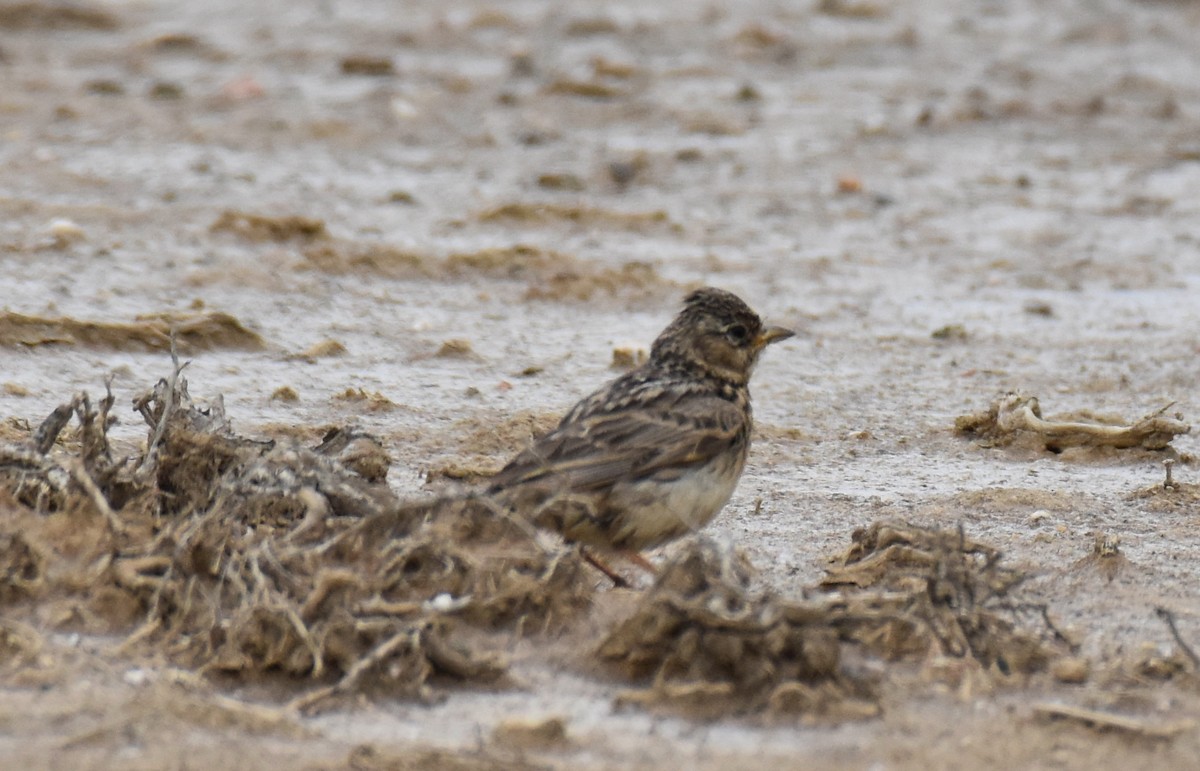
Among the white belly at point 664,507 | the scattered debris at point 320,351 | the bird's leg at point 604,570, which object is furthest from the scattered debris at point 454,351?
the white belly at point 664,507

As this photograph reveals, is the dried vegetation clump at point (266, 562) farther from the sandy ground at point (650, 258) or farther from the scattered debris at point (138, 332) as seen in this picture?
the scattered debris at point (138, 332)

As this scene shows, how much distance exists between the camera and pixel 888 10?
57.9 ft

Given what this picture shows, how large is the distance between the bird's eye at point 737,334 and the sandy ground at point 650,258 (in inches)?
22.3

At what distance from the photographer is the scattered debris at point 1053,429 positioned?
742 cm

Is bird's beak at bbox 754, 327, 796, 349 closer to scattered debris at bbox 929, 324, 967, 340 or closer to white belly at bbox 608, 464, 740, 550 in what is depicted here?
white belly at bbox 608, 464, 740, 550

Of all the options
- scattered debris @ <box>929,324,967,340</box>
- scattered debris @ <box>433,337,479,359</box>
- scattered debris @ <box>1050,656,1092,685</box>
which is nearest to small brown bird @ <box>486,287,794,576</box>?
scattered debris @ <box>1050,656,1092,685</box>

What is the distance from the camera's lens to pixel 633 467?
5750mm

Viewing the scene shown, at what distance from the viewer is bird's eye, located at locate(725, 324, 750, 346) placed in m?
6.79

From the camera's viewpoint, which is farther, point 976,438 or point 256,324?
point 256,324

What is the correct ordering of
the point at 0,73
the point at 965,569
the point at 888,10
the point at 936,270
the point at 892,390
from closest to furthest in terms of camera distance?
the point at 965,569 → the point at 892,390 → the point at 936,270 → the point at 0,73 → the point at 888,10

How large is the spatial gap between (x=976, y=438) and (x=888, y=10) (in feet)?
35.2

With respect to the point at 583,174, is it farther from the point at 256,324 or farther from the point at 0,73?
the point at 0,73

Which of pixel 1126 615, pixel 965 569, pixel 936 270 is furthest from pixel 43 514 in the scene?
pixel 936 270

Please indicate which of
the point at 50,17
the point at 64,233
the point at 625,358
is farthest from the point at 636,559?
the point at 50,17
